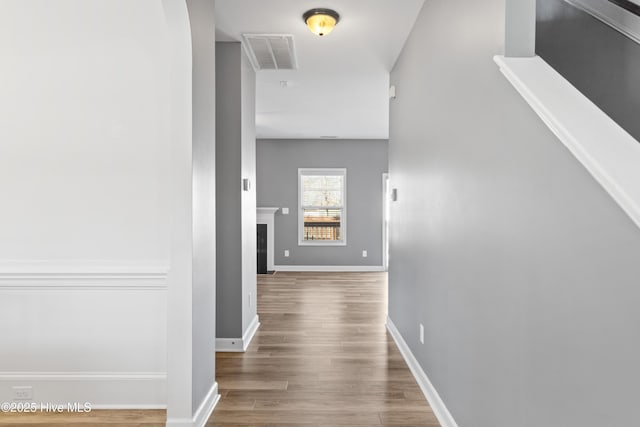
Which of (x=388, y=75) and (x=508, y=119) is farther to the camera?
(x=388, y=75)

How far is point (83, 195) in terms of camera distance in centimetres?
245

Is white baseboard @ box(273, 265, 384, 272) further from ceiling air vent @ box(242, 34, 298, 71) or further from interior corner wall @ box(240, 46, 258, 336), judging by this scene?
ceiling air vent @ box(242, 34, 298, 71)

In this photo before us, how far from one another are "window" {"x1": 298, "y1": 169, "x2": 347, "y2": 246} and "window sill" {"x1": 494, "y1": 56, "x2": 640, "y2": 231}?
6759 millimetres

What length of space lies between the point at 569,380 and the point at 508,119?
91cm

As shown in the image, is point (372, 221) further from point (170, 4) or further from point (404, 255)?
point (170, 4)

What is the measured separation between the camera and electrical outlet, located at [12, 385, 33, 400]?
93.7 inches

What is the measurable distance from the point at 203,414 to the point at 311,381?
821 mm

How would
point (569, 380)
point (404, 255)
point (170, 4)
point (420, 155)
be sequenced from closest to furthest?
point (569, 380)
point (170, 4)
point (420, 155)
point (404, 255)

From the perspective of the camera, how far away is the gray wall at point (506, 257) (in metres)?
0.98

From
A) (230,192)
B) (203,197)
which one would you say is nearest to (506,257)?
(203,197)

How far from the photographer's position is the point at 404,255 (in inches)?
133

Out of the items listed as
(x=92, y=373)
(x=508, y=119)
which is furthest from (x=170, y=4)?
(x=92, y=373)

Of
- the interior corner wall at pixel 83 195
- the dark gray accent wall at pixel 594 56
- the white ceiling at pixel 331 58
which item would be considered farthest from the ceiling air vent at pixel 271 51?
the dark gray accent wall at pixel 594 56

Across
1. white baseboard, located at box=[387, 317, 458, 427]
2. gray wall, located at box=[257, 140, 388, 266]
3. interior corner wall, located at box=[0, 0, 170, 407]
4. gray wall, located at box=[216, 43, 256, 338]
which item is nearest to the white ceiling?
gray wall, located at box=[216, 43, 256, 338]
